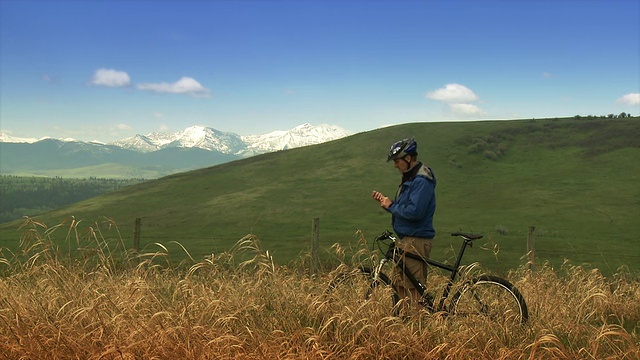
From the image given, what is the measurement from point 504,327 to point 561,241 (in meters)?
46.2

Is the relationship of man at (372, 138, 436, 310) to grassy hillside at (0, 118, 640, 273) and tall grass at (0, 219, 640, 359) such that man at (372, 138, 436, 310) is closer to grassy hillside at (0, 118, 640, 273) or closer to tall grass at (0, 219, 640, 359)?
tall grass at (0, 219, 640, 359)

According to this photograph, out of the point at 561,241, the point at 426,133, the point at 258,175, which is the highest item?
the point at 426,133

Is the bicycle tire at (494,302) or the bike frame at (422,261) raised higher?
the bike frame at (422,261)

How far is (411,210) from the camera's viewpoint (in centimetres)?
571

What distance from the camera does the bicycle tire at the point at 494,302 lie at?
5180 millimetres

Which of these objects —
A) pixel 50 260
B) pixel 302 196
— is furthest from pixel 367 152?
pixel 50 260

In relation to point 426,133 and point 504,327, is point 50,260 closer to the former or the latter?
point 504,327

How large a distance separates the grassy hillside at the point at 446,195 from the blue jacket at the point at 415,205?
29309mm

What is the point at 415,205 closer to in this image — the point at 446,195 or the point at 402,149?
the point at 402,149

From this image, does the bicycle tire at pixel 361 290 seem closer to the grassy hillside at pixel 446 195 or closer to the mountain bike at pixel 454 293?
the mountain bike at pixel 454 293

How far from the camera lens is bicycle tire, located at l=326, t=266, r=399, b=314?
509 centimetres

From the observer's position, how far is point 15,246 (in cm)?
5306

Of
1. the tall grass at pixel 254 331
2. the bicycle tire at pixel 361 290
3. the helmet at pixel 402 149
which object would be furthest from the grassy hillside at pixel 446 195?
the tall grass at pixel 254 331

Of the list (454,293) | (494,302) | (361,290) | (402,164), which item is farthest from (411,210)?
(494,302)
